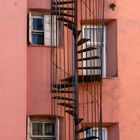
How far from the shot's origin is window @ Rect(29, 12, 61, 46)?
12781 mm

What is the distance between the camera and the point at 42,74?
1231cm

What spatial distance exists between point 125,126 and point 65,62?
1.87 m

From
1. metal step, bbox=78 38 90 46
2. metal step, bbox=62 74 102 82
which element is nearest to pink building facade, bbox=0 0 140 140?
metal step, bbox=62 74 102 82

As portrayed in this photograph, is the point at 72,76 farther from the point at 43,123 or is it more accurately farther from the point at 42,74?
the point at 43,123

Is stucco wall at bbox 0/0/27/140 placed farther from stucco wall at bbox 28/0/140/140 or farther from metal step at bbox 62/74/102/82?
metal step at bbox 62/74/102/82

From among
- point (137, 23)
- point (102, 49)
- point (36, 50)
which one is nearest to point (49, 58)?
point (36, 50)

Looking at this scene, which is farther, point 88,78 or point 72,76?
point 88,78

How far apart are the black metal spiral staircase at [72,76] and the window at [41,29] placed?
5 cm

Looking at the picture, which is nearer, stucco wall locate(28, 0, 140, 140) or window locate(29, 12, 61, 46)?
stucco wall locate(28, 0, 140, 140)

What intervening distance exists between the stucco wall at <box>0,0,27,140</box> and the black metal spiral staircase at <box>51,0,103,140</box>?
757 mm

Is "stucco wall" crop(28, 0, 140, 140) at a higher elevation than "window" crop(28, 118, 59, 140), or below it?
higher

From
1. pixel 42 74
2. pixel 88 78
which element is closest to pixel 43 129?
pixel 42 74

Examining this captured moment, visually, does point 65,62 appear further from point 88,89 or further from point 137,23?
point 137,23

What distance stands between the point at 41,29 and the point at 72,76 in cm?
144
